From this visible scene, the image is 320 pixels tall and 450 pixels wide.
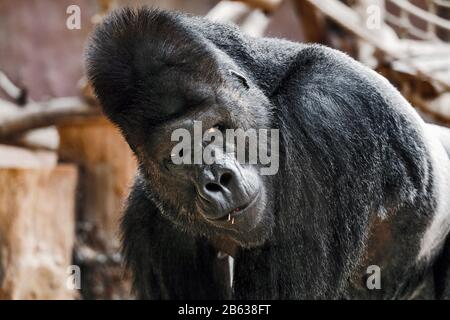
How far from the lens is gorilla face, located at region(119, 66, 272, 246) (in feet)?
11.3

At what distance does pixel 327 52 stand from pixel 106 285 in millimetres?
4386

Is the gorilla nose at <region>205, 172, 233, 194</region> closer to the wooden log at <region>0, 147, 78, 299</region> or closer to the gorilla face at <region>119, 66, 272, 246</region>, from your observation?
the gorilla face at <region>119, 66, 272, 246</region>

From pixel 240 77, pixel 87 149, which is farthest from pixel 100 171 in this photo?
pixel 240 77

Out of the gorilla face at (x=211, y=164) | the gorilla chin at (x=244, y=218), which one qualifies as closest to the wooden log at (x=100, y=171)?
the gorilla face at (x=211, y=164)

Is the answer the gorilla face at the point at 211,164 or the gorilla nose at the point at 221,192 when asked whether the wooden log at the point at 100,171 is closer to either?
the gorilla face at the point at 211,164

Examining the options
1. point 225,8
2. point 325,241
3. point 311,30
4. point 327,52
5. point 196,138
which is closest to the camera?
Answer: point 196,138

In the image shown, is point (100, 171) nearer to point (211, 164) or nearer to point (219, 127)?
point (219, 127)

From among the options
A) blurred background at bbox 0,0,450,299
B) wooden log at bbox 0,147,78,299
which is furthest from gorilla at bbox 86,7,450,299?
wooden log at bbox 0,147,78,299

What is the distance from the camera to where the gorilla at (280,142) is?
363 cm

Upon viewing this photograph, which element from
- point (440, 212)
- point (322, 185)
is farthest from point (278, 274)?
point (440, 212)

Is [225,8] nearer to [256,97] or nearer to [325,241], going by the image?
[256,97]

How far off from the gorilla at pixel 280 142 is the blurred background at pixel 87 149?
1.04 m

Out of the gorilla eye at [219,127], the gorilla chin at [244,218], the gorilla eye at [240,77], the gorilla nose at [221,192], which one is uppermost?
the gorilla eye at [240,77]
